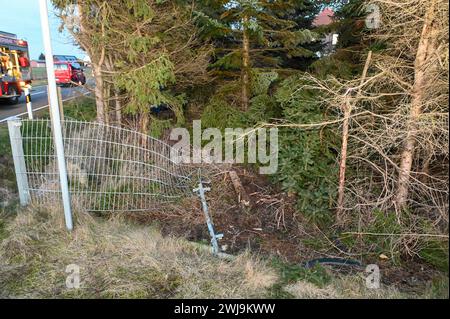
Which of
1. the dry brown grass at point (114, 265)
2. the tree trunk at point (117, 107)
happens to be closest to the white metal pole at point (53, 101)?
the dry brown grass at point (114, 265)

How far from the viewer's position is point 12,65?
11.6 m

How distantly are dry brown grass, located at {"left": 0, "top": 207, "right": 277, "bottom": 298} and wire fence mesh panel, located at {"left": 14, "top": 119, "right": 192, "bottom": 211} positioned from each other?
0.57 meters

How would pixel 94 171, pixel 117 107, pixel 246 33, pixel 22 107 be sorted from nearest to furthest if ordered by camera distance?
pixel 94 171, pixel 246 33, pixel 117 107, pixel 22 107

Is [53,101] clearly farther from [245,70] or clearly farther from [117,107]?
[245,70]

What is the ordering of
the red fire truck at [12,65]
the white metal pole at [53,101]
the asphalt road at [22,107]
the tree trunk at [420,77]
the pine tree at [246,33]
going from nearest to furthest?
1. the white metal pole at [53,101]
2. the tree trunk at [420,77]
3. the pine tree at [246,33]
4. the asphalt road at [22,107]
5. the red fire truck at [12,65]

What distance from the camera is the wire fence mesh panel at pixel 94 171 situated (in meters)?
4.37

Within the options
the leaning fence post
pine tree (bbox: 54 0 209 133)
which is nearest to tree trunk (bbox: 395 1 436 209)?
pine tree (bbox: 54 0 209 133)

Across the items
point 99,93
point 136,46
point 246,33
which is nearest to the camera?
point 136,46

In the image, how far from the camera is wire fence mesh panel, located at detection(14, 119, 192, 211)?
14.3 feet

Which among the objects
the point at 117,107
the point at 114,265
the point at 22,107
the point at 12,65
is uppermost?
the point at 12,65

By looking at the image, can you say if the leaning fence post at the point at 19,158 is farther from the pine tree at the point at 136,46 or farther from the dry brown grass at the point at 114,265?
the pine tree at the point at 136,46

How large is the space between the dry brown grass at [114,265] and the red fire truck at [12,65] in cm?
902

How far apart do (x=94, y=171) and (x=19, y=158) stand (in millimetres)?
994

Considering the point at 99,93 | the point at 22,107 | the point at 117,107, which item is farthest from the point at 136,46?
the point at 22,107
